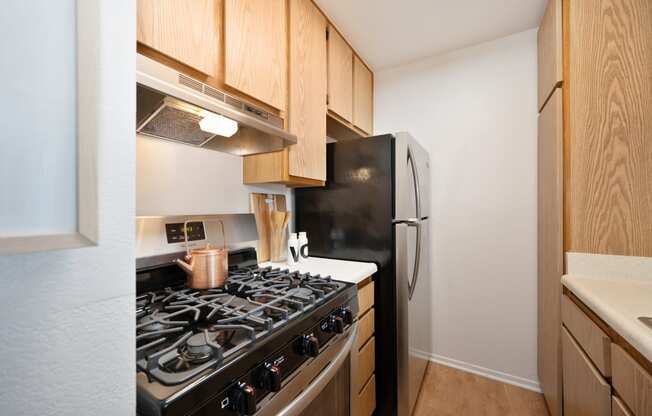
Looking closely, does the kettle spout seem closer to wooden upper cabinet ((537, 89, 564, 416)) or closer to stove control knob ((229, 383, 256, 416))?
stove control knob ((229, 383, 256, 416))

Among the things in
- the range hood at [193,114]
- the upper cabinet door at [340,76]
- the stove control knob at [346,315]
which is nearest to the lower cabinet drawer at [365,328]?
the stove control knob at [346,315]

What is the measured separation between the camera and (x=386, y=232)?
1480 millimetres

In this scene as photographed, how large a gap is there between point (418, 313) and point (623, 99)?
1461mm

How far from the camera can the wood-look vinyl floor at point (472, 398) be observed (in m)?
1.61

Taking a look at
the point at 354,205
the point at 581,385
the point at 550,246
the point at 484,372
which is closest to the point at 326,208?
the point at 354,205

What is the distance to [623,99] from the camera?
3.83 feet

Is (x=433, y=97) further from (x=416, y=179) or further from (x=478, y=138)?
(x=416, y=179)

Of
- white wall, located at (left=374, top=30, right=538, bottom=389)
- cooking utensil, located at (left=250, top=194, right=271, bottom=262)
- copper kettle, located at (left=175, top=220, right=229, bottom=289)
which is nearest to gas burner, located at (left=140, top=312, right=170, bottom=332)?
copper kettle, located at (left=175, top=220, right=229, bottom=289)

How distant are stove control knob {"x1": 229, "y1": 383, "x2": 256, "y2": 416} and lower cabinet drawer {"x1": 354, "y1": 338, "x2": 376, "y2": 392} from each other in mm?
758

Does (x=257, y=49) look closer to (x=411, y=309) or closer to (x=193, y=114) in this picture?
(x=193, y=114)

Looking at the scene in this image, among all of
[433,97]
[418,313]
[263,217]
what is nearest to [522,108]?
[433,97]

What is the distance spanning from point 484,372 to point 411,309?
37.7 inches

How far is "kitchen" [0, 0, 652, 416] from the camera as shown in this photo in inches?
13.5

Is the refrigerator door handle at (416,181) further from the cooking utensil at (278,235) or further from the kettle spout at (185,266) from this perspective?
the kettle spout at (185,266)
